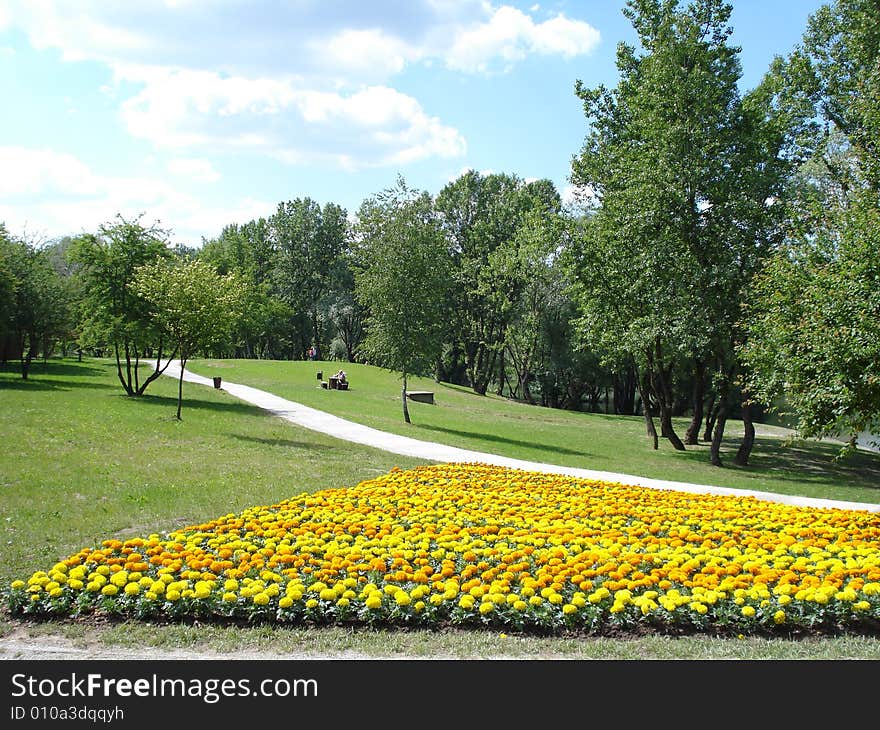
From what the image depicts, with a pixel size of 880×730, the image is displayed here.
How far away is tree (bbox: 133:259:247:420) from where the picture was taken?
2122 centimetres

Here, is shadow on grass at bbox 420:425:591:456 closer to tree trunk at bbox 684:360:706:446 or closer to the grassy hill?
the grassy hill

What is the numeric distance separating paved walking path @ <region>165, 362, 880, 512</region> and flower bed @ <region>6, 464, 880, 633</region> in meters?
4.17

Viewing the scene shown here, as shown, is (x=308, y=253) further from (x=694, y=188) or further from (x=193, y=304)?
(x=694, y=188)

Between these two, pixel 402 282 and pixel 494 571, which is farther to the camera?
pixel 402 282

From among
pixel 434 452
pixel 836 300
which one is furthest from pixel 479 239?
pixel 836 300

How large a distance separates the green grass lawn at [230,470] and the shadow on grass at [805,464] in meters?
0.16

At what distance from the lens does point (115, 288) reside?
2617cm

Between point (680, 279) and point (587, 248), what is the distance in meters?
4.63

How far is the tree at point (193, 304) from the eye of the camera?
69.6ft

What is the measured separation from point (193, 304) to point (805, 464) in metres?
20.9

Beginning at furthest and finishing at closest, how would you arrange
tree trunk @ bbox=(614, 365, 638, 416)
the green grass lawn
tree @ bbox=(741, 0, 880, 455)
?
tree trunk @ bbox=(614, 365, 638, 416)
tree @ bbox=(741, 0, 880, 455)
the green grass lawn

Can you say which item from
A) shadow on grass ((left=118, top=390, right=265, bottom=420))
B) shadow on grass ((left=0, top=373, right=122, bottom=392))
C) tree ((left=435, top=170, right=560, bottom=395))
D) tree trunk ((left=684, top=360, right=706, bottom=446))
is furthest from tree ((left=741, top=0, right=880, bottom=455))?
tree ((left=435, top=170, right=560, bottom=395))

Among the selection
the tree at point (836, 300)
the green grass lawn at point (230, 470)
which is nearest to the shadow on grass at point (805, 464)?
the green grass lawn at point (230, 470)
